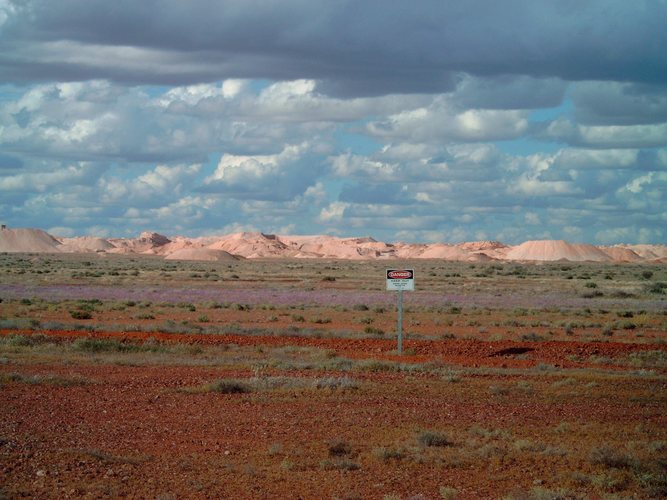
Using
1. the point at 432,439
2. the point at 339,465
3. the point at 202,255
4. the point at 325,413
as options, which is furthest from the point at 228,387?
the point at 202,255

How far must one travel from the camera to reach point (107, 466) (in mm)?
10750

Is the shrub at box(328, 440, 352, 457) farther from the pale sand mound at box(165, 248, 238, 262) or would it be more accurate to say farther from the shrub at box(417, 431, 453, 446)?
the pale sand mound at box(165, 248, 238, 262)

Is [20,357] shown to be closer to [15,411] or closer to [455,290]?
[15,411]

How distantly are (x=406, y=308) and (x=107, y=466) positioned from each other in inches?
1410

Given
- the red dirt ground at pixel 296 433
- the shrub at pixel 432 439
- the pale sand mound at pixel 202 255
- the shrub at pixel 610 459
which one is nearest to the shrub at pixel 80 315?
the red dirt ground at pixel 296 433

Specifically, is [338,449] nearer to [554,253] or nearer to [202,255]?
[202,255]

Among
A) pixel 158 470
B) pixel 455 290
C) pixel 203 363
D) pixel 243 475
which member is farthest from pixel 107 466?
pixel 455 290

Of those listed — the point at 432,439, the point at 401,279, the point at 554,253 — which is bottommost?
the point at 432,439

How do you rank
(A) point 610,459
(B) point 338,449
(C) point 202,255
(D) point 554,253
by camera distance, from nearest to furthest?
(A) point 610,459 → (B) point 338,449 → (C) point 202,255 → (D) point 554,253

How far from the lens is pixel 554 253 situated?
634 feet

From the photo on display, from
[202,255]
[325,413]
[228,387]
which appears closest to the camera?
[325,413]

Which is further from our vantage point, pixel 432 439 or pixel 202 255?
pixel 202 255

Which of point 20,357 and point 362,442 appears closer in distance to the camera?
point 362,442

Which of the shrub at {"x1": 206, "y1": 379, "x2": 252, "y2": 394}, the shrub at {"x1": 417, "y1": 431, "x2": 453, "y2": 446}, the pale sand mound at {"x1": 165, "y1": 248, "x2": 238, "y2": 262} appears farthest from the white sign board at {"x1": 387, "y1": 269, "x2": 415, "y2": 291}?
the pale sand mound at {"x1": 165, "y1": 248, "x2": 238, "y2": 262}
